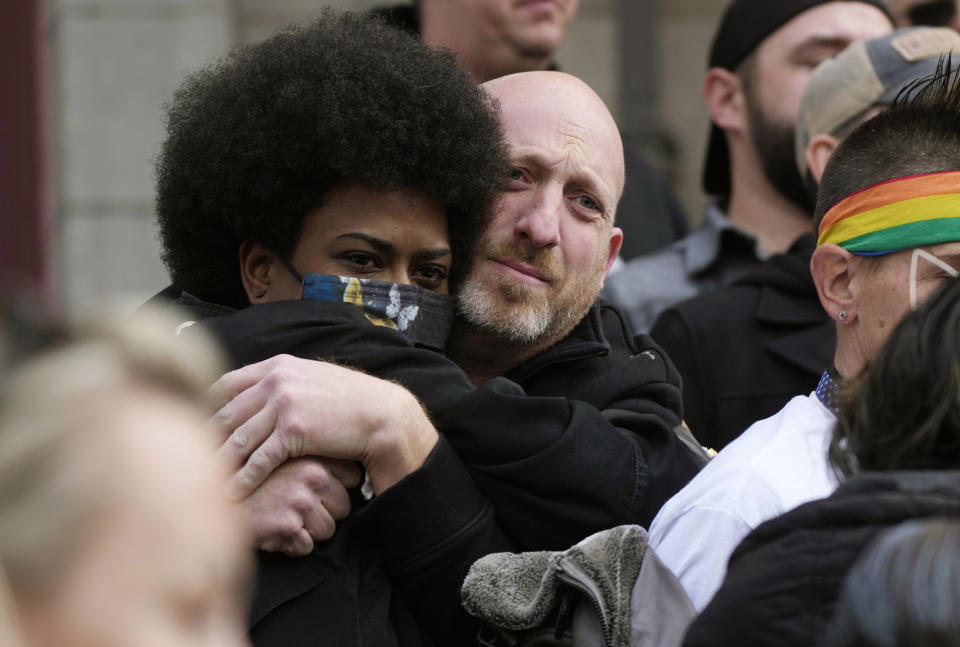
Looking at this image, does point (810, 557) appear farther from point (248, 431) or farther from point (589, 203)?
point (589, 203)

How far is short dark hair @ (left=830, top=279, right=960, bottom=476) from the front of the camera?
1.96 meters

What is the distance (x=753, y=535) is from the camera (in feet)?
6.58

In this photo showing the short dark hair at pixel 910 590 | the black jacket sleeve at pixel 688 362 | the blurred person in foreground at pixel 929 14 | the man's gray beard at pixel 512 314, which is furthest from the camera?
the blurred person in foreground at pixel 929 14

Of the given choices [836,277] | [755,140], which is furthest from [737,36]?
[836,277]

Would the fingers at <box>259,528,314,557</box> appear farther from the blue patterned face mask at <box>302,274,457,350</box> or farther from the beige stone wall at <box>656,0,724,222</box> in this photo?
the beige stone wall at <box>656,0,724,222</box>

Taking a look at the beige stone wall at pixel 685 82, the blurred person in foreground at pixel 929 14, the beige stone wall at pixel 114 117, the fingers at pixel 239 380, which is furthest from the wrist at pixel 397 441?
the beige stone wall at pixel 685 82

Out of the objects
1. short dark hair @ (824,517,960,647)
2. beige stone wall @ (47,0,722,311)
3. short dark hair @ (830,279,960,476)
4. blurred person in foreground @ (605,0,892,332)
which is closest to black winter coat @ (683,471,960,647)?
short dark hair @ (830,279,960,476)

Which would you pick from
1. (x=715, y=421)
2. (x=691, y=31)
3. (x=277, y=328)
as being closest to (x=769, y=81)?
(x=715, y=421)

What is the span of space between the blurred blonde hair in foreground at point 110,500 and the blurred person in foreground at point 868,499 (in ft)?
2.55

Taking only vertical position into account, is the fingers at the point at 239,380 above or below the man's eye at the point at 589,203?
below

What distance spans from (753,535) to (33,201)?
262 inches

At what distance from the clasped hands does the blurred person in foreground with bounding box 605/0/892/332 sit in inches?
81.2

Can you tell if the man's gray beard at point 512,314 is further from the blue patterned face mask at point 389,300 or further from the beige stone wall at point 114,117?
the beige stone wall at point 114,117

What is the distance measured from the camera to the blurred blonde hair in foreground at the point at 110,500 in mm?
1251
